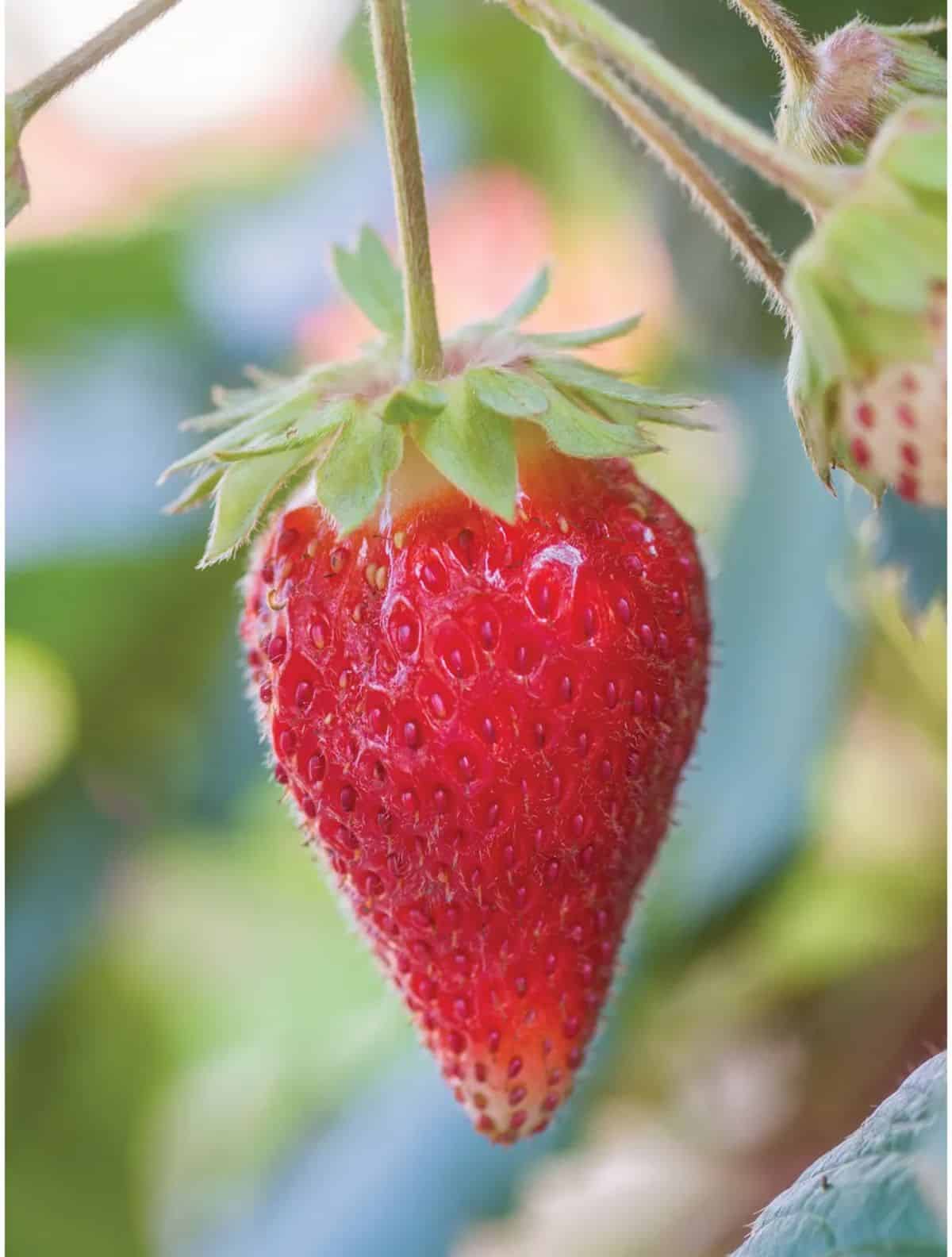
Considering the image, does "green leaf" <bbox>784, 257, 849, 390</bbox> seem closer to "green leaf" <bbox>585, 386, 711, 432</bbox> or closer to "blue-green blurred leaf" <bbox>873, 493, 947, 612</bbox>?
"green leaf" <bbox>585, 386, 711, 432</bbox>

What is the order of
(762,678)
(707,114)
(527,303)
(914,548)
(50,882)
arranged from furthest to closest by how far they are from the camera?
(50,882) < (762,678) < (914,548) < (527,303) < (707,114)

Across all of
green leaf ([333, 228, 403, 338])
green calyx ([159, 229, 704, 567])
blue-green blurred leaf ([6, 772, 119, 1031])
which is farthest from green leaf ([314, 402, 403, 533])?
blue-green blurred leaf ([6, 772, 119, 1031])

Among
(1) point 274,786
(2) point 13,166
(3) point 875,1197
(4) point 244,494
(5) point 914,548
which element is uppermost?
(2) point 13,166

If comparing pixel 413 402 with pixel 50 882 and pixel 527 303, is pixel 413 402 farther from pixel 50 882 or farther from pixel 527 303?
pixel 50 882

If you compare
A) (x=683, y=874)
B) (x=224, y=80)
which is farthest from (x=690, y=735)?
(x=224, y=80)

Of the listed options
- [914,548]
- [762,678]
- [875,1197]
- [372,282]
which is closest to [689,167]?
[372,282]

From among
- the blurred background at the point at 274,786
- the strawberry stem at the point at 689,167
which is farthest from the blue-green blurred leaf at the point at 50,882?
the strawberry stem at the point at 689,167

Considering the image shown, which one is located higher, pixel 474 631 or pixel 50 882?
pixel 474 631
